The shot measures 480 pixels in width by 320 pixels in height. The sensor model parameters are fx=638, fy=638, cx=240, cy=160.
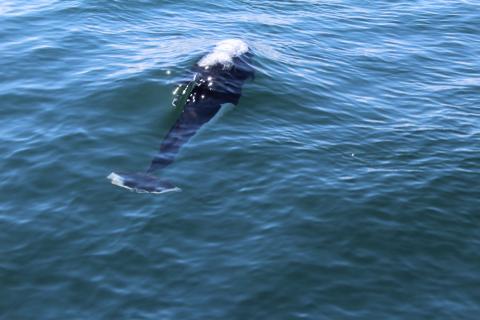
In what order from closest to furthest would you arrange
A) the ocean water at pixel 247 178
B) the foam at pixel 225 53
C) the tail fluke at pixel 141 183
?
the ocean water at pixel 247 178 → the tail fluke at pixel 141 183 → the foam at pixel 225 53

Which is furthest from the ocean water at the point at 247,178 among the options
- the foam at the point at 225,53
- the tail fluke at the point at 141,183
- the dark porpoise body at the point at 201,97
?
the foam at the point at 225,53

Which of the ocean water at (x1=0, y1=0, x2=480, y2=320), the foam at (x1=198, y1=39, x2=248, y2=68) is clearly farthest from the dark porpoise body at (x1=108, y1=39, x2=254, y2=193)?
the ocean water at (x1=0, y1=0, x2=480, y2=320)

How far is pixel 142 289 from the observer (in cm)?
1364

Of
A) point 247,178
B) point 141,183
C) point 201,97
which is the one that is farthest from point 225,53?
point 141,183

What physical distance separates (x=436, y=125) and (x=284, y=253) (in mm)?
8621

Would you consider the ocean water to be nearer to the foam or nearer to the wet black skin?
the wet black skin

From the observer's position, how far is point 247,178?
17547 mm

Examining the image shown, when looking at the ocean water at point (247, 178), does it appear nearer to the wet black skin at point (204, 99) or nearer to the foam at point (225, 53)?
the wet black skin at point (204, 99)

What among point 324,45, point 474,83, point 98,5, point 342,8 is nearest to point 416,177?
point 474,83

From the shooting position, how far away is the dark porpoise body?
56.2ft

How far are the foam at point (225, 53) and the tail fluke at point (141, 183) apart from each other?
7.08 meters

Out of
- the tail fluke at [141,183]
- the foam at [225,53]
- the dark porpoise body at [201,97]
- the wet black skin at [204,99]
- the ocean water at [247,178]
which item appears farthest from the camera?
the foam at [225,53]

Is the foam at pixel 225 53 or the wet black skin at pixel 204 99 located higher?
the foam at pixel 225 53

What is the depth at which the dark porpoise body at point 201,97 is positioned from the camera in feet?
56.2
